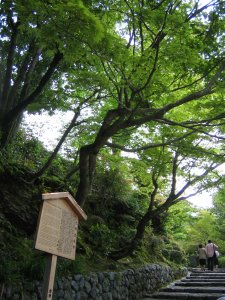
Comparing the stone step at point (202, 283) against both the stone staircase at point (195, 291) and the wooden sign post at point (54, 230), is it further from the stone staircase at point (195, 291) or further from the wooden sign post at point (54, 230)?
the wooden sign post at point (54, 230)

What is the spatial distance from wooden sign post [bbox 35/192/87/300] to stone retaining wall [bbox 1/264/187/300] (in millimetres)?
989

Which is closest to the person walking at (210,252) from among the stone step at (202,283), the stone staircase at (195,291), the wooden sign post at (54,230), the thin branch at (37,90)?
the stone staircase at (195,291)

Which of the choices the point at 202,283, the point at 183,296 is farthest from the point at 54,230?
the point at 202,283

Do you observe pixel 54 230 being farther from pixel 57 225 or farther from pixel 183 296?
pixel 183 296

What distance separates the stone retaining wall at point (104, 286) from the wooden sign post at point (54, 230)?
989 millimetres

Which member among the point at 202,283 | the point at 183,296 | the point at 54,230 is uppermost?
the point at 54,230

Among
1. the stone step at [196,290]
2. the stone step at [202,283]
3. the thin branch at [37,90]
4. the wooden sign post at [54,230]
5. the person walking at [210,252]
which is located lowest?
the stone step at [196,290]

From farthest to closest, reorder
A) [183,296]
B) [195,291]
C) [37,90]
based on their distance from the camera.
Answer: [195,291] < [183,296] < [37,90]

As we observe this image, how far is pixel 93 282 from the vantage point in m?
7.71

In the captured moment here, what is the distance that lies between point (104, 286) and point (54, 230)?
3.85m

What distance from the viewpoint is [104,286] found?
822 centimetres

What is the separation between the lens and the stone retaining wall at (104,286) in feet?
18.8

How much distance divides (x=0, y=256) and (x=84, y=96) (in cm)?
554

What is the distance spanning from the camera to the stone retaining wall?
5.74 meters
